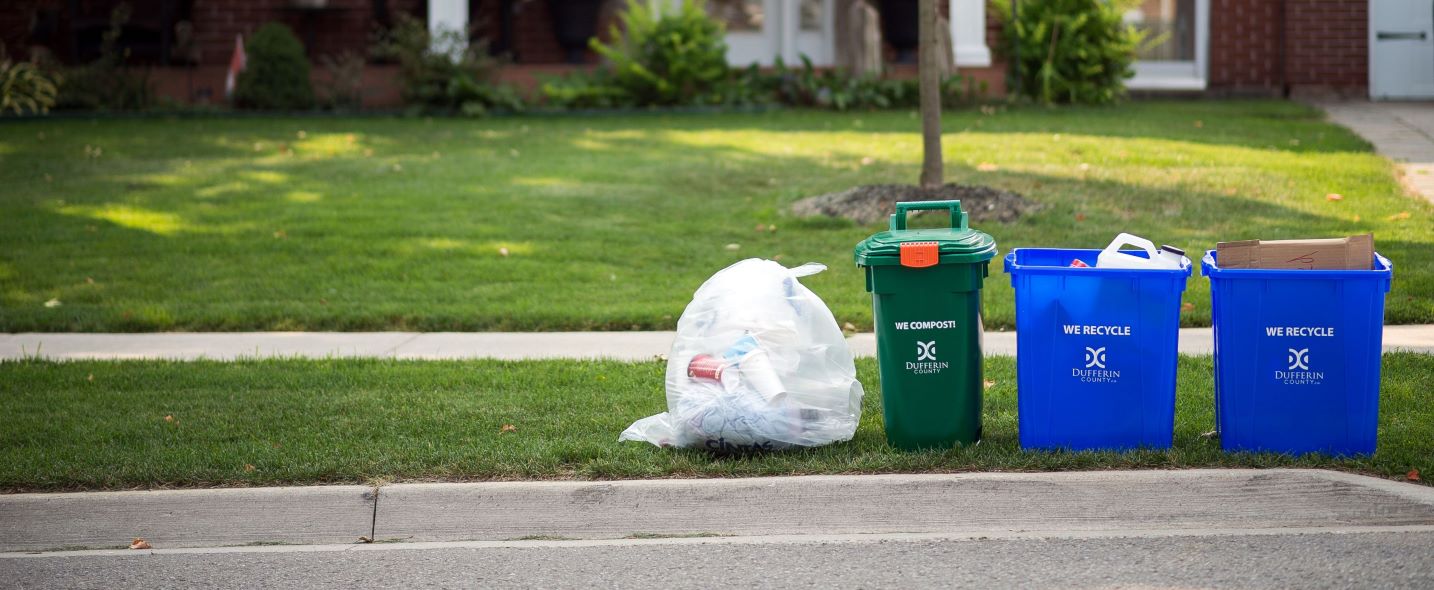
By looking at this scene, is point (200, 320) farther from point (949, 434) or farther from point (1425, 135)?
point (1425, 135)

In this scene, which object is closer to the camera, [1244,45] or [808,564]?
[808,564]

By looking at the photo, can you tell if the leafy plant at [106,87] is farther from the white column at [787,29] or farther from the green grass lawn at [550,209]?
the white column at [787,29]

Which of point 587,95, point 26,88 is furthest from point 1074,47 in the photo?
point 26,88

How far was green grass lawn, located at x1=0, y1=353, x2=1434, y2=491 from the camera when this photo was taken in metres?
5.26

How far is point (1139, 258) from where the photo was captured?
5285mm

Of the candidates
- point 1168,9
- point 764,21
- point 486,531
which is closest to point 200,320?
point 486,531

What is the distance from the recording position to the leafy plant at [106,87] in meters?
17.1

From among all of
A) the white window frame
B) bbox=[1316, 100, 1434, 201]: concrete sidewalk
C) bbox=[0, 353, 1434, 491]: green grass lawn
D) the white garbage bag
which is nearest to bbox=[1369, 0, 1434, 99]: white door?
bbox=[1316, 100, 1434, 201]: concrete sidewalk

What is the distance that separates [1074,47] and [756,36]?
5.08m

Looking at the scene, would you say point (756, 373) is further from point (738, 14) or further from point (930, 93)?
point (738, 14)

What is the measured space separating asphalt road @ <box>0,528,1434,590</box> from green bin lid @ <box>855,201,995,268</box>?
1.08 m

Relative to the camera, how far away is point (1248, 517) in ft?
15.9

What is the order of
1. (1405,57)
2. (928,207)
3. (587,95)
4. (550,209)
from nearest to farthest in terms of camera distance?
1. (928,207)
2. (550,209)
3. (587,95)
4. (1405,57)

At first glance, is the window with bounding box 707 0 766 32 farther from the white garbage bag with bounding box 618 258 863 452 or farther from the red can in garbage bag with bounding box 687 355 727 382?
the red can in garbage bag with bounding box 687 355 727 382
